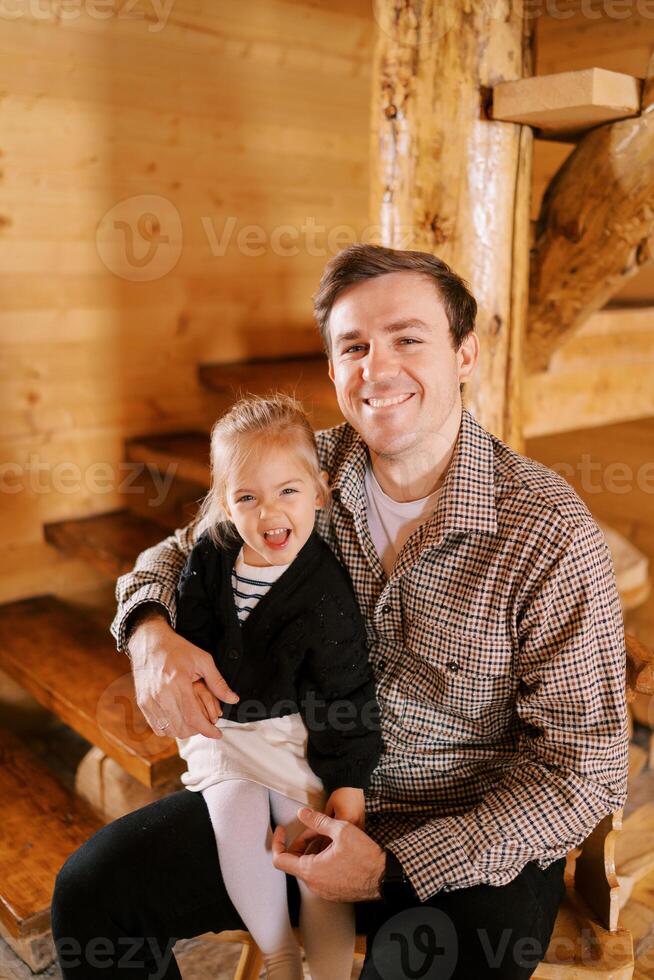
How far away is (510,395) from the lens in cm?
229

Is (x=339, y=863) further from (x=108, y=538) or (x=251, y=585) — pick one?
(x=108, y=538)

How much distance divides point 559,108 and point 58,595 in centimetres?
206

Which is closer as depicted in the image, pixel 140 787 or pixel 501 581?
pixel 501 581

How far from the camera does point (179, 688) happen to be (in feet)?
4.73

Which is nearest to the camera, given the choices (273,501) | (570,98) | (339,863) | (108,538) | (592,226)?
(339,863)

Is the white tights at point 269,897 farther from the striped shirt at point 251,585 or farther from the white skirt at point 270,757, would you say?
the striped shirt at point 251,585

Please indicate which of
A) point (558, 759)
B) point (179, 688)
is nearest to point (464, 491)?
point (558, 759)

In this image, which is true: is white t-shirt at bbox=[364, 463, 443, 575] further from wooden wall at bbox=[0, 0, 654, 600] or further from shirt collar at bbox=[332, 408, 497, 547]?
wooden wall at bbox=[0, 0, 654, 600]

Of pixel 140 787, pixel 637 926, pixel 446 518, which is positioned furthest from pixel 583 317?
pixel 140 787

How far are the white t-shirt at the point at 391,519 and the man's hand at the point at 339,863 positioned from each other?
1.35ft

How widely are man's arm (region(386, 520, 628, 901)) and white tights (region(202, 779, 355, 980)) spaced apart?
16cm

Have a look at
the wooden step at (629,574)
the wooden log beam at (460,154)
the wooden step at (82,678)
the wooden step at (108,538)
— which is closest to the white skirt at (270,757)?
the wooden step at (82,678)

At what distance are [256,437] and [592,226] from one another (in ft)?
4.10

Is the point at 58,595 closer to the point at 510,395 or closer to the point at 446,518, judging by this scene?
the point at 510,395
